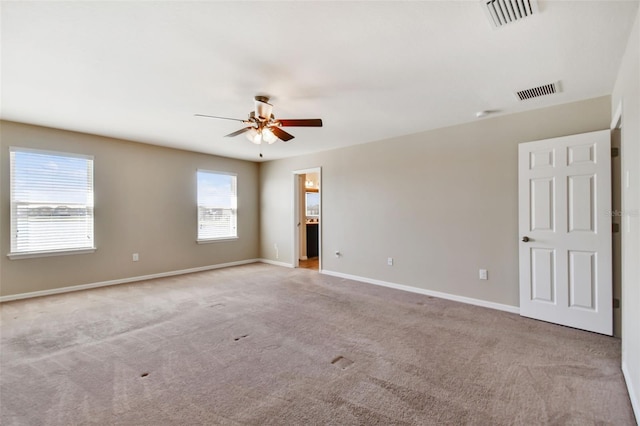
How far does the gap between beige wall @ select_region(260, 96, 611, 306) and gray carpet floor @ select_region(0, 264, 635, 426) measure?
640 millimetres

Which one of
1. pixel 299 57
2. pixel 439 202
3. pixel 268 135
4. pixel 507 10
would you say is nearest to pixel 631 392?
pixel 507 10

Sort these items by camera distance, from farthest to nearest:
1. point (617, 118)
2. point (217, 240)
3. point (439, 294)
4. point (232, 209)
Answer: point (232, 209) < point (217, 240) < point (439, 294) < point (617, 118)

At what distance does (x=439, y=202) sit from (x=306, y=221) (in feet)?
13.2

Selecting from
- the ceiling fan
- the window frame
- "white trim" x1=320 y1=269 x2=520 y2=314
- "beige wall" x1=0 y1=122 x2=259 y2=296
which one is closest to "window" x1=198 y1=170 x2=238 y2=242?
the window frame

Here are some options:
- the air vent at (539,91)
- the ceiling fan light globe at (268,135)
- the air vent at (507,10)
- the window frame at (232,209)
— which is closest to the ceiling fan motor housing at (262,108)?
the ceiling fan light globe at (268,135)

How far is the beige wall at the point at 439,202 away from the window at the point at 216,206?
2045 mm

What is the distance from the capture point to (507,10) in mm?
1765

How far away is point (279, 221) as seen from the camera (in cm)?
657

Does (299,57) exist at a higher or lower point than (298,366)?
higher

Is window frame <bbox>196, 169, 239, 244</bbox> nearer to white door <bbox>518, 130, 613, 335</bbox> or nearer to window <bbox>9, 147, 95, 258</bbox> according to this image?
window <bbox>9, 147, 95, 258</bbox>

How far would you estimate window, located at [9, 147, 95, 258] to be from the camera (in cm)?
399

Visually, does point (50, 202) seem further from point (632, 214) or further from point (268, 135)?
point (632, 214)

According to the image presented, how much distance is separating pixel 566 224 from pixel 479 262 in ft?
3.44

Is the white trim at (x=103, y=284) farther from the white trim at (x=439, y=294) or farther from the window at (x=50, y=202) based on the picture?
the white trim at (x=439, y=294)
